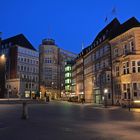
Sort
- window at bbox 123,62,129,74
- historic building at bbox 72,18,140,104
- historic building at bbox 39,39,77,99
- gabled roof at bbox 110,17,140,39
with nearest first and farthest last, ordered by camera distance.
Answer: historic building at bbox 72,18,140,104, window at bbox 123,62,129,74, gabled roof at bbox 110,17,140,39, historic building at bbox 39,39,77,99

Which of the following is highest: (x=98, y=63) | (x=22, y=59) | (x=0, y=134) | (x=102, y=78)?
(x=22, y=59)

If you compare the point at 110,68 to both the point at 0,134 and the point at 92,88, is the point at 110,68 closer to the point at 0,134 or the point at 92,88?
the point at 92,88

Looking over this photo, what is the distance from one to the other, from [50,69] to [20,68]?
24.2 meters

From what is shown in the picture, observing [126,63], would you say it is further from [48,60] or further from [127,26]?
[48,60]

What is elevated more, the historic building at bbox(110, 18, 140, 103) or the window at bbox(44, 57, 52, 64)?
the window at bbox(44, 57, 52, 64)

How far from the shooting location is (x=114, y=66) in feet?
175

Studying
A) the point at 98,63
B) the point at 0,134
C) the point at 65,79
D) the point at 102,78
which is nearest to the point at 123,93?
the point at 102,78

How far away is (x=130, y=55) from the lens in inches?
1790

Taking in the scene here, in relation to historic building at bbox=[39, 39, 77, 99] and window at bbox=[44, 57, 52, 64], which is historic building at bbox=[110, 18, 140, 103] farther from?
window at bbox=[44, 57, 52, 64]

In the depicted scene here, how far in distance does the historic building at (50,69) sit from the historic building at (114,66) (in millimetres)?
54172

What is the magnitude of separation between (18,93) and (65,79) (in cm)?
4575

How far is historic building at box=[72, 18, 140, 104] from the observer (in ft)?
150

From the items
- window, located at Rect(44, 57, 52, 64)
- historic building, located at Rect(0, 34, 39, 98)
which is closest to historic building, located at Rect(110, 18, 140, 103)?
historic building, located at Rect(0, 34, 39, 98)

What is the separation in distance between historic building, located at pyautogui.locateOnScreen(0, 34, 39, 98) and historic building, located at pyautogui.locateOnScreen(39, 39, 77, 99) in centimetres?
1065
